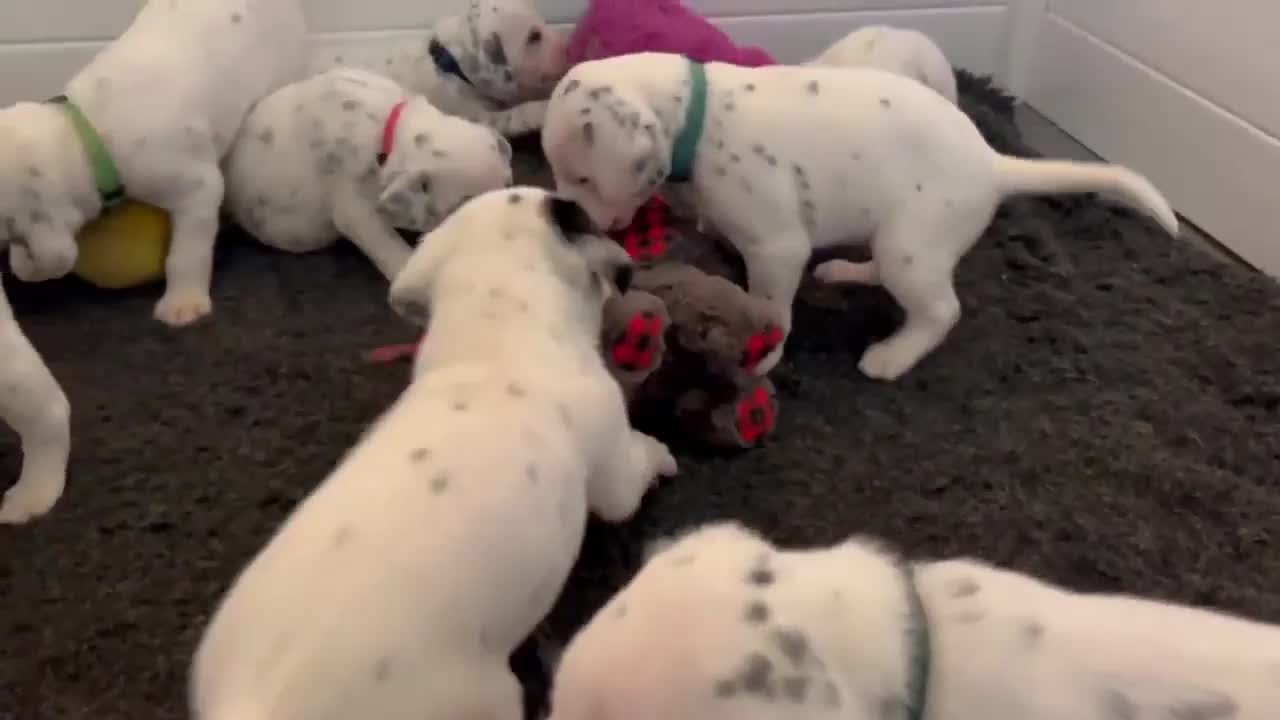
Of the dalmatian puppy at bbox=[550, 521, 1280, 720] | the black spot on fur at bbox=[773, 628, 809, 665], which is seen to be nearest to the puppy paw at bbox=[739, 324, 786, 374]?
the dalmatian puppy at bbox=[550, 521, 1280, 720]

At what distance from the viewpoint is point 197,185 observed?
2531 mm

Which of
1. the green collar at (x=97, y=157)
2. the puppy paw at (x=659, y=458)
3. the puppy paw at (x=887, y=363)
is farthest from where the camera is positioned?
the green collar at (x=97, y=157)

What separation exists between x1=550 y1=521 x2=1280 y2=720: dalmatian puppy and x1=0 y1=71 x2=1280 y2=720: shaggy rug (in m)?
0.63

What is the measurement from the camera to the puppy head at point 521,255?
175cm

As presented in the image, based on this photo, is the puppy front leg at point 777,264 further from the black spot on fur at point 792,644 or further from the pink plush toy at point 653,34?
the black spot on fur at point 792,644

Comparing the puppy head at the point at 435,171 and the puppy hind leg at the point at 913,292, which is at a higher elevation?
the puppy head at the point at 435,171

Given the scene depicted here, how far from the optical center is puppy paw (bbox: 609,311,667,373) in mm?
1893

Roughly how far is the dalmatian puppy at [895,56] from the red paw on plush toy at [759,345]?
1.06 m

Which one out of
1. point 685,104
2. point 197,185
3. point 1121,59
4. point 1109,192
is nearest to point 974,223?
point 1109,192

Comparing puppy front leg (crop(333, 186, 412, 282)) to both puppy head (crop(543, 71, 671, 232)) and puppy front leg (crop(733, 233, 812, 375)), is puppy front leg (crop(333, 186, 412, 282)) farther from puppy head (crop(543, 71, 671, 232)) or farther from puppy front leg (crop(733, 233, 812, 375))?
puppy front leg (crop(733, 233, 812, 375))

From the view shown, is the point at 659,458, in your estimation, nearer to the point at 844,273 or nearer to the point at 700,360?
the point at 700,360

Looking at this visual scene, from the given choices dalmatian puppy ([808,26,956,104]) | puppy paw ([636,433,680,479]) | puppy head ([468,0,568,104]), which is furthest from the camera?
puppy head ([468,0,568,104])

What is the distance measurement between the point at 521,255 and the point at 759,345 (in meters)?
0.45

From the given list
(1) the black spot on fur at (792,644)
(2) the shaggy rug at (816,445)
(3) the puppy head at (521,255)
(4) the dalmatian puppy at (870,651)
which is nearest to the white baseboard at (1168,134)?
(2) the shaggy rug at (816,445)
